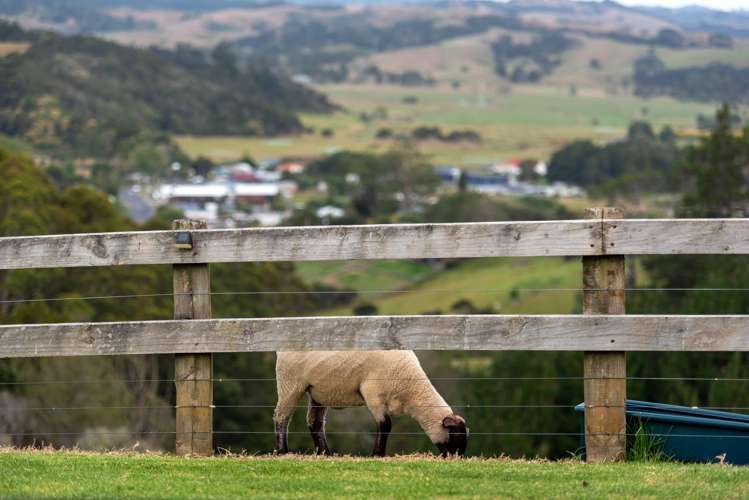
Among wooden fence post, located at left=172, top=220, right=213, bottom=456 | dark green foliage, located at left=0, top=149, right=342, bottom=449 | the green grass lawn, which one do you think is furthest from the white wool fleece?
dark green foliage, located at left=0, top=149, right=342, bottom=449

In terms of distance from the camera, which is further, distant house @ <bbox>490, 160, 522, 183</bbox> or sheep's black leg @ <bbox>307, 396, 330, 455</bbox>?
distant house @ <bbox>490, 160, 522, 183</bbox>

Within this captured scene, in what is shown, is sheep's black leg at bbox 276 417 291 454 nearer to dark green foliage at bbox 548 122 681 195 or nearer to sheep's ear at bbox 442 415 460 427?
sheep's ear at bbox 442 415 460 427

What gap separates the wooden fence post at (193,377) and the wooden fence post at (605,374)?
2681 mm

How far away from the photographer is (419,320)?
31.8 ft

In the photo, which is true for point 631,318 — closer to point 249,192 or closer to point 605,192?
point 605,192

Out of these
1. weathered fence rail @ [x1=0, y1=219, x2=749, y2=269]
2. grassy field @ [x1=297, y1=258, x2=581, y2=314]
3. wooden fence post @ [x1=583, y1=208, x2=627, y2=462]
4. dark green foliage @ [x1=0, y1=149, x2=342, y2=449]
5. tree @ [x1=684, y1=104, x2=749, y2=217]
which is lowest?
grassy field @ [x1=297, y1=258, x2=581, y2=314]

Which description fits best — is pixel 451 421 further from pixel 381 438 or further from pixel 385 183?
pixel 385 183

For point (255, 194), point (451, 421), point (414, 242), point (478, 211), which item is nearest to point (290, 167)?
point (255, 194)

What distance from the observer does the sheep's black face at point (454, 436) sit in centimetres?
1062

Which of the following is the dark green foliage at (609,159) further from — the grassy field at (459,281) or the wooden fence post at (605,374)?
the wooden fence post at (605,374)

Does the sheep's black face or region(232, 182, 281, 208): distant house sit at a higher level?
the sheep's black face

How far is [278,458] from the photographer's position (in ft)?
32.4

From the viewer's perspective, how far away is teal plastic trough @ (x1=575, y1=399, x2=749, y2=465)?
31.5 feet

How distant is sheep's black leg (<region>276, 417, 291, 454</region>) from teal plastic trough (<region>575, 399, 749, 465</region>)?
2.27 metres
